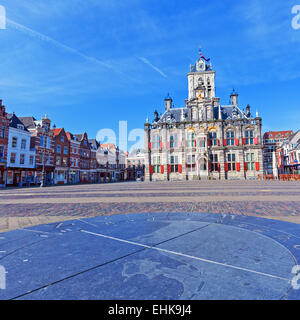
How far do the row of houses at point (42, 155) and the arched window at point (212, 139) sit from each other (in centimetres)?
2608

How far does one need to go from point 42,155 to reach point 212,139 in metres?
29.7

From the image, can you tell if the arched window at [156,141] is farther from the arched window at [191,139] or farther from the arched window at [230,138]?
the arched window at [230,138]

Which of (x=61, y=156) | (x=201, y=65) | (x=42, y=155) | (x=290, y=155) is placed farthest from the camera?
(x=201, y=65)

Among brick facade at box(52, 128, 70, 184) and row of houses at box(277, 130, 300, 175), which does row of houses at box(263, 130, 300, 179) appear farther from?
brick facade at box(52, 128, 70, 184)

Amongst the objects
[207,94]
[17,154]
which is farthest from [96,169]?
[207,94]

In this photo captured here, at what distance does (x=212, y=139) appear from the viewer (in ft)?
124

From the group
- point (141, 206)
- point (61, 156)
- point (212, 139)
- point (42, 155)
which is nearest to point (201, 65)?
point (212, 139)

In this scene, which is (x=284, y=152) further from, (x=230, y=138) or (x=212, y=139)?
(x=212, y=139)

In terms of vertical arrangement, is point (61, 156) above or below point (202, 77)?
below

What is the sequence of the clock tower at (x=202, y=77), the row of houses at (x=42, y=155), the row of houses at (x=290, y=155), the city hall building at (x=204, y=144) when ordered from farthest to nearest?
the clock tower at (x=202, y=77) → the row of houses at (x=290, y=155) → the city hall building at (x=204, y=144) → the row of houses at (x=42, y=155)

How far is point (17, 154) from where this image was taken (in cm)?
2919

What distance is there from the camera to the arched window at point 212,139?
3769 cm

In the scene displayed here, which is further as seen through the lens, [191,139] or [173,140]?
[173,140]

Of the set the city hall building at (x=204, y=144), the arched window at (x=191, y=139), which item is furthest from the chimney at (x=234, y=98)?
the arched window at (x=191, y=139)
